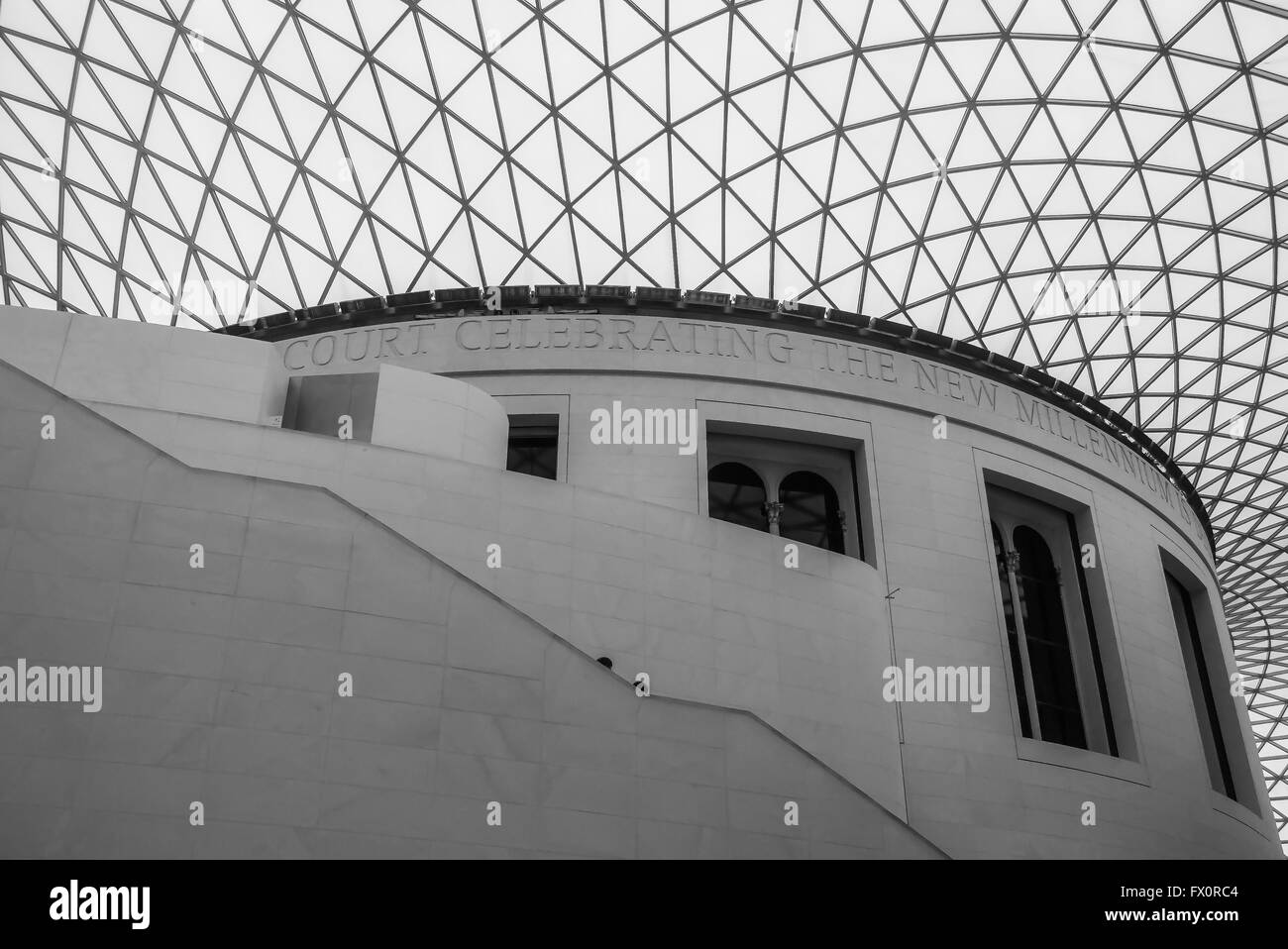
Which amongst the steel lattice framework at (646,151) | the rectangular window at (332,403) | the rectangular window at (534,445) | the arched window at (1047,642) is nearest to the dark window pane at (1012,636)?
the arched window at (1047,642)

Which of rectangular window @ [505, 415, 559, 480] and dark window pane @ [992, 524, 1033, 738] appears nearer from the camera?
rectangular window @ [505, 415, 559, 480]

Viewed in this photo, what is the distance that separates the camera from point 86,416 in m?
12.6

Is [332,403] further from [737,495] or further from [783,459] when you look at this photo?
[783,459]

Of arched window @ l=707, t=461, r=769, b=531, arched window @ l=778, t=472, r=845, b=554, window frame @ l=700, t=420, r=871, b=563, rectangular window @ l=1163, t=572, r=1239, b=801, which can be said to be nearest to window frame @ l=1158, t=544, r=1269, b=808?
rectangular window @ l=1163, t=572, r=1239, b=801

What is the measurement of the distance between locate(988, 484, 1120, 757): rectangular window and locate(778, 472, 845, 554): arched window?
13.7 ft

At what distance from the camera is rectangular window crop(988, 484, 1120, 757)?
2569 cm

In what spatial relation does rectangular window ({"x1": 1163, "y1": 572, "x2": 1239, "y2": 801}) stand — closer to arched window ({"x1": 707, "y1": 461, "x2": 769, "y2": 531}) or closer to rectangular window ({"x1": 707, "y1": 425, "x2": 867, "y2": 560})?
rectangular window ({"x1": 707, "y1": 425, "x2": 867, "y2": 560})

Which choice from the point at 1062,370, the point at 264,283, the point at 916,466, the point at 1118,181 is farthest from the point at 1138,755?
the point at 264,283

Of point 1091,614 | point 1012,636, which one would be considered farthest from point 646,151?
point 1091,614

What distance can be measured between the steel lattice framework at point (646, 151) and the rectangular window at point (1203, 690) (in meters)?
10.1

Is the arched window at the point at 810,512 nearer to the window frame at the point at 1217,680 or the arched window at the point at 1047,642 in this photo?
the arched window at the point at 1047,642

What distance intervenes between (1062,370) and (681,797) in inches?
970

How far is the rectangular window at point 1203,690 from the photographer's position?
3012cm
